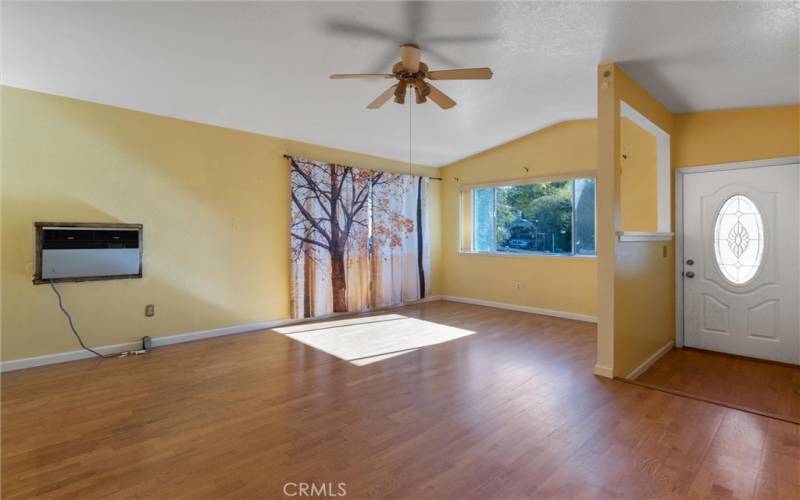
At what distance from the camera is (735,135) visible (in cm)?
382

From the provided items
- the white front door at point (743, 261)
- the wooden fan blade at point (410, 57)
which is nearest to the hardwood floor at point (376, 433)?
the white front door at point (743, 261)

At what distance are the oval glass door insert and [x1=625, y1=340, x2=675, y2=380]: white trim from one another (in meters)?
0.92

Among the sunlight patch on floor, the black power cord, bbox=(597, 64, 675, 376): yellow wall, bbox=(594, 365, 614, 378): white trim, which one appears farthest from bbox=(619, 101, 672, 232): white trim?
the black power cord

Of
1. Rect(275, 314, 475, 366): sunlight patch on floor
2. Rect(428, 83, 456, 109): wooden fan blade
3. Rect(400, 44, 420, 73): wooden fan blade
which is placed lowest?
Rect(275, 314, 475, 366): sunlight patch on floor

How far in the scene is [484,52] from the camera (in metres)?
3.09

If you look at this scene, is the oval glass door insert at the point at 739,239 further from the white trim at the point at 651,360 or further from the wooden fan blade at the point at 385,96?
the wooden fan blade at the point at 385,96

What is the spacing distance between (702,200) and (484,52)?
2941mm

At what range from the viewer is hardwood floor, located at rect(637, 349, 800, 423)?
2.80 metres

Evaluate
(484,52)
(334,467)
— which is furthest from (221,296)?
(484,52)

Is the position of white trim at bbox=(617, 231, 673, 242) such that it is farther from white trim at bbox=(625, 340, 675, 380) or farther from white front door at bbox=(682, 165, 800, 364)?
white trim at bbox=(625, 340, 675, 380)

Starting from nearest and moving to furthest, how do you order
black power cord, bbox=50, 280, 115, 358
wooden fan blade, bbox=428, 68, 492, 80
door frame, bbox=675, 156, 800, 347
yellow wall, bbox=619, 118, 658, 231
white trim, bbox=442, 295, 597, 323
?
wooden fan blade, bbox=428, 68, 492, 80
black power cord, bbox=50, 280, 115, 358
door frame, bbox=675, 156, 800, 347
yellow wall, bbox=619, 118, 658, 231
white trim, bbox=442, 295, 597, 323

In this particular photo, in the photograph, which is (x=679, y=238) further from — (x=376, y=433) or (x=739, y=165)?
(x=376, y=433)

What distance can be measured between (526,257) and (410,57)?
13.0 feet

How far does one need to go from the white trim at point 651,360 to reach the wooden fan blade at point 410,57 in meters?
3.13
